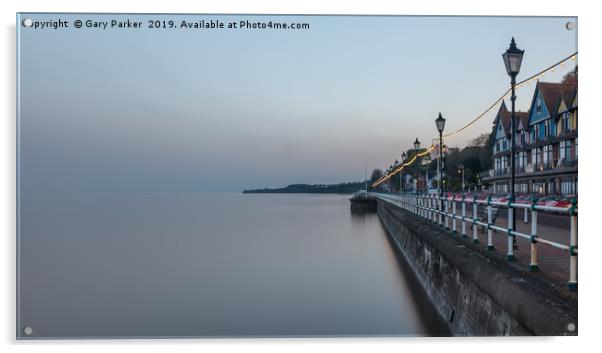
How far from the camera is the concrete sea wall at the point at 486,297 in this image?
14.0 ft

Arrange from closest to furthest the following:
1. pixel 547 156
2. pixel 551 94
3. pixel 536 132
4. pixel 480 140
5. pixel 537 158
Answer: pixel 547 156, pixel 551 94, pixel 537 158, pixel 536 132, pixel 480 140

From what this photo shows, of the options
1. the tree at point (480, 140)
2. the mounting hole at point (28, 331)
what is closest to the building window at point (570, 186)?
the mounting hole at point (28, 331)

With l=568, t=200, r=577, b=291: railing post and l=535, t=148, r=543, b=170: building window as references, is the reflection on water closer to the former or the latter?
l=568, t=200, r=577, b=291: railing post

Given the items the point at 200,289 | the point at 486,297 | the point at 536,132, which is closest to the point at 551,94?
the point at 536,132

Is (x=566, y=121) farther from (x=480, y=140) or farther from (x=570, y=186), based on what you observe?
(x=480, y=140)

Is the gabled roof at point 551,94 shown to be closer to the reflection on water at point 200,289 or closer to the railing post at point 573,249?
the reflection on water at point 200,289

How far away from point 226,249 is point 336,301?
478 inches

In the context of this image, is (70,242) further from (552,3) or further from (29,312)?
(552,3)

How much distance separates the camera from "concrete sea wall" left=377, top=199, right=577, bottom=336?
14.0ft

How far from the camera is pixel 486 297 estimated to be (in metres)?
5.75

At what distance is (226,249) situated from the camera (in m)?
23.2

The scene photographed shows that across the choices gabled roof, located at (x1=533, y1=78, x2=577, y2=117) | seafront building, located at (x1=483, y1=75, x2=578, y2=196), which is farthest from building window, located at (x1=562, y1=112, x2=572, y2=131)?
gabled roof, located at (x1=533, y1=78, x2=577, y2=117)

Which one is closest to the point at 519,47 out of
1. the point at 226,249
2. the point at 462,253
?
the point at 462,253
